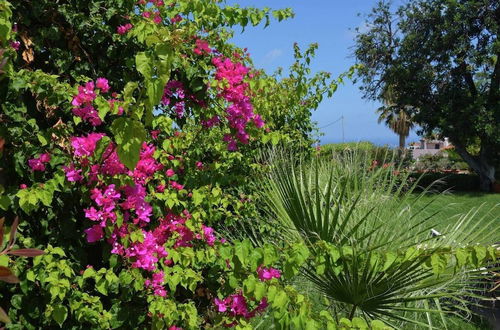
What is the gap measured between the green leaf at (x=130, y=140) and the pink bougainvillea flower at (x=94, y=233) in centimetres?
118

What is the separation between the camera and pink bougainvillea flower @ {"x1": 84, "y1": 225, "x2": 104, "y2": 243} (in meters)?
2.42

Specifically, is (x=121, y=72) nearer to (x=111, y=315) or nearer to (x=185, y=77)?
(x=185, y=77)

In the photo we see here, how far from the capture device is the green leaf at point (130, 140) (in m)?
1.35

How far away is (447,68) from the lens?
23312 millimetres

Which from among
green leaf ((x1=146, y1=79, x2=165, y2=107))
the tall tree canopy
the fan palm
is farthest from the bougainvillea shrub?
the tall tree canopy

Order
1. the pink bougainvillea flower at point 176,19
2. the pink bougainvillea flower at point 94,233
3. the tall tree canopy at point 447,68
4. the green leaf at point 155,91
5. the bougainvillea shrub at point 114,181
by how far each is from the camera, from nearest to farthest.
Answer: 1. the green leaf at point 155,91
2. the bougainvillea shrub at point 114,181
3. the pink bougainvillea flower at point 94,233
4. the pink bougainvillea flower at point 176,19
5. the tall tree canopy at point 447,68

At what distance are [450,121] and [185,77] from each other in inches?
858

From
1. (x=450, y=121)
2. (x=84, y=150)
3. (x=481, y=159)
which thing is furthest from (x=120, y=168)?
(x=481, y=159)

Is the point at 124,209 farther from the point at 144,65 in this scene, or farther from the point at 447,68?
the point at 447,68

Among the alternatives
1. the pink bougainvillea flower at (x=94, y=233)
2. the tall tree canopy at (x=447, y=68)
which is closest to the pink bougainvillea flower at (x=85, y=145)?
the pink bougainvillea flower at (x=94, y=233)

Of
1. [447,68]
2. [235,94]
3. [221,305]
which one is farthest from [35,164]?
[447,68]

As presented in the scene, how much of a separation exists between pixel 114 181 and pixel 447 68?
23.5 meters

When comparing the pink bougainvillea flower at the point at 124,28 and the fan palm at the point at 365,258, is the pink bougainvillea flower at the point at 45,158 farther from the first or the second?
the fan palm at the point at 365,258

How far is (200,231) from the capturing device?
114 inches
